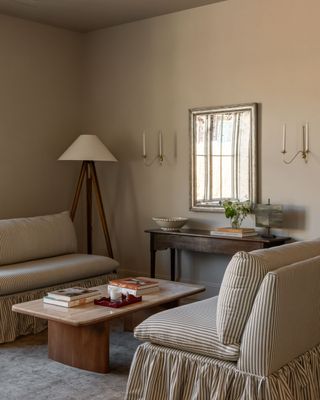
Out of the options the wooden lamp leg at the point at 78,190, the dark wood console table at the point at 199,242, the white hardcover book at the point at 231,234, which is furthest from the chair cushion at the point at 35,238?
the white hardcover book at the point at 231,234

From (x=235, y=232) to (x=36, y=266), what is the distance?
164cm

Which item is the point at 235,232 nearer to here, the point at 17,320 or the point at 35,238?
the point at 35,238

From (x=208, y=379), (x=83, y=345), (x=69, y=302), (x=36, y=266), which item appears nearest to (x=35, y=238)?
(x=36, y=266)

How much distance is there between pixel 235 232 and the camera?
15.8ft

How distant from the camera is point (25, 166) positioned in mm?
5824

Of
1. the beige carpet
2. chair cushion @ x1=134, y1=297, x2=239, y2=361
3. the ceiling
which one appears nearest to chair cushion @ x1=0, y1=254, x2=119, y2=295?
the beige carpet

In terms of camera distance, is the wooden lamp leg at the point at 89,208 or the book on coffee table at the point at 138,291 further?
the wooden lamp leg at the point at 89,208

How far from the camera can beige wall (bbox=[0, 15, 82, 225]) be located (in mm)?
5641

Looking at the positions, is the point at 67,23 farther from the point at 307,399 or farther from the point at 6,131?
the point at 307,399

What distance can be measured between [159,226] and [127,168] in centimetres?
79

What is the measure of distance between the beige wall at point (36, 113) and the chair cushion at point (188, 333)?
305 centimetres

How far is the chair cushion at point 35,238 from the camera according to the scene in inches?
189

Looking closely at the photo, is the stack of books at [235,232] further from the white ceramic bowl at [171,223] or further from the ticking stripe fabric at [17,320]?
the ticking stripe fabric at [17,320]

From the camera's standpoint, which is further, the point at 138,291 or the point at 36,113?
the point at 36,113
